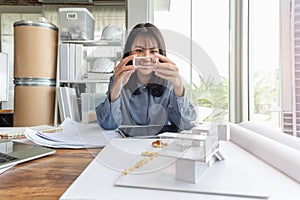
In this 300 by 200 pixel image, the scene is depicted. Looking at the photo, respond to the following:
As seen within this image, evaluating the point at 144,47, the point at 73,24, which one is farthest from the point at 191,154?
the point at 73,24

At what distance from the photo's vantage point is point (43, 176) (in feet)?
1.22

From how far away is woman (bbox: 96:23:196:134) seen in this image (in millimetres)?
601

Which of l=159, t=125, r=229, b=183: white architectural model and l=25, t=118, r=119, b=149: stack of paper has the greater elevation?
l=159, t=125, r=229, b=183: white architectural model

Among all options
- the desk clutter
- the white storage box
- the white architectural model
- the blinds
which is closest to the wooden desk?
the desk clutter

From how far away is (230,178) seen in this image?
13.3 inches

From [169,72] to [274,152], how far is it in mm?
263

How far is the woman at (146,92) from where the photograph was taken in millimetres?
601

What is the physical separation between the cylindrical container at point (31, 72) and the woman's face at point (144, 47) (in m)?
1.62

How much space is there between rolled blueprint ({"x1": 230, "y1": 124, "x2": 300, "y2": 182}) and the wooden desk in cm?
29

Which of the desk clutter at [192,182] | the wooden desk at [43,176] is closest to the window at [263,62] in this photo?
the desk clutter at [192,182]

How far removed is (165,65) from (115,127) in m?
0.30

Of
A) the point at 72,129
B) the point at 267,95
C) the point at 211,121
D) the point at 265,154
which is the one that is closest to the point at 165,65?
the point at 211,121

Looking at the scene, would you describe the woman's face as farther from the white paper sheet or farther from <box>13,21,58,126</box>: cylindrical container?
<box>13,21,58,126</box>: cylindrical container

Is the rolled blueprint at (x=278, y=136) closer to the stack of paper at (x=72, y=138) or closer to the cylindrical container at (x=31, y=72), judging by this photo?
the stack of paper at (x=72, y=138)
